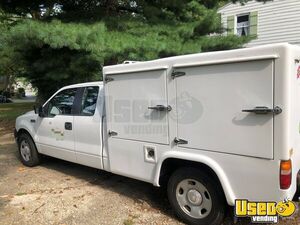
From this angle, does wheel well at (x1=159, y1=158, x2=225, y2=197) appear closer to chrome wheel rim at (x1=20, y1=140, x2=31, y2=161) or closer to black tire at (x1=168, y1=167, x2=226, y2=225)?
black tire at (x1=168, y1=167, x2=226, y2=225)

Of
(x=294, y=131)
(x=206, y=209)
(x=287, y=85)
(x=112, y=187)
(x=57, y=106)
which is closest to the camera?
(x=287, y=85)

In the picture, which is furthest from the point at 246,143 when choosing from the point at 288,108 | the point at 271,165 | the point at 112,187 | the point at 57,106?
the point at 57,106

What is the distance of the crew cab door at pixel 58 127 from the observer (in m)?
5.66

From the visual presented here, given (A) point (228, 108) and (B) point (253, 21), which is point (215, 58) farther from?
(B) point (253, 21)

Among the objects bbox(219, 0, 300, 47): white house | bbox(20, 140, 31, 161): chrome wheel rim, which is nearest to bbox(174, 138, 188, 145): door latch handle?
bbox(20, 140, 31, 161): chrome wheel rim

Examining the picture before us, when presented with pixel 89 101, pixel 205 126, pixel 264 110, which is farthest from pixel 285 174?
pixel 89 101

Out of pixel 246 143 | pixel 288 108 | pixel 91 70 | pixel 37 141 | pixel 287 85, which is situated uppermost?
pixel 91 70

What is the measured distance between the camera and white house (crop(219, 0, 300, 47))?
50.3ft

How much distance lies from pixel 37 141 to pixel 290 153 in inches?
193

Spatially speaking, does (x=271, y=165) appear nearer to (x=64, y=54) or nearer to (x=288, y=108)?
(x=288, y=108)

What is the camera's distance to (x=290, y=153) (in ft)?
10.5

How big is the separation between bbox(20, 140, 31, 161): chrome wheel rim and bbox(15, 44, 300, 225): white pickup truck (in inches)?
84.5

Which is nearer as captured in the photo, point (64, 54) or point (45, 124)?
point (45, 124)

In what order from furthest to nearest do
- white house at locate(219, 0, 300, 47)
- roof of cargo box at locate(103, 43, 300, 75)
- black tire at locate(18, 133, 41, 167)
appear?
white house at locate(219, 0, 300, 47), black tire at locate(18, 133, 41, 167), roof of cargo box at locate(103, 43, 300, 75)
